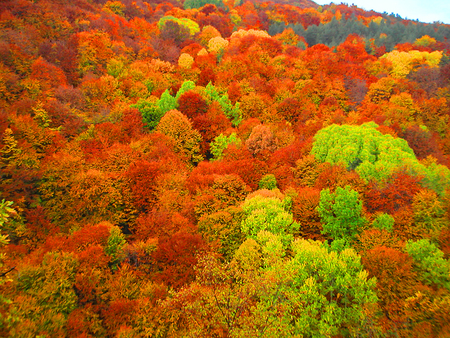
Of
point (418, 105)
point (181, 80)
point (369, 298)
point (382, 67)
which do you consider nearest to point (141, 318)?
point (369, 298)

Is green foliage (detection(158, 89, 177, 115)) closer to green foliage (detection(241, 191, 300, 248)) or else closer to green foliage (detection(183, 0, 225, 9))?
green foliage (detection(241, 191, 300, 248))

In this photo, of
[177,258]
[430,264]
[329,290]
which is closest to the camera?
[430,264]

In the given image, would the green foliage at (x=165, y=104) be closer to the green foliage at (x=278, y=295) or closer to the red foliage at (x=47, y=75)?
the red foliage at (x=47, y=75)

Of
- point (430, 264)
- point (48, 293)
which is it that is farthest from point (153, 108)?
point (430, 264)

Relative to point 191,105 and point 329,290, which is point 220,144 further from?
point 329,290

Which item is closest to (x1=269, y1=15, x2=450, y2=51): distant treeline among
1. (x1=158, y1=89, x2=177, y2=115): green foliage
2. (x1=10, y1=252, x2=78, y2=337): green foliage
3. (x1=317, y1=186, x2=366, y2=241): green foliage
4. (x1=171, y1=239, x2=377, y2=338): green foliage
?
(x1=158, y1=89, x2=177, y2=115): green foliage

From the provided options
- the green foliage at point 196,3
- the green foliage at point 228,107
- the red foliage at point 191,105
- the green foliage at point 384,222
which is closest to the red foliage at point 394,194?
the green foliage at point 384,222
